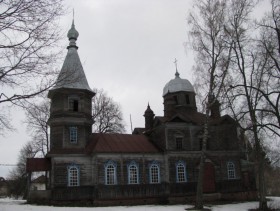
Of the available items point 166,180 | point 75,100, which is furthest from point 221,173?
point 75,100

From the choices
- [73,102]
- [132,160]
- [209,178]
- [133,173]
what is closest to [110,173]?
[133,173]

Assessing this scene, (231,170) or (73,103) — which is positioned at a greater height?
(73,103)

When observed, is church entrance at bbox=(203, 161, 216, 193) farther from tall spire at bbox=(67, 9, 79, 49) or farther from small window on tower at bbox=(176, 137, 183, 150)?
tall spire at bbox=(67, 9, 79, 49)

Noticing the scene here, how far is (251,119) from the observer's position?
845 inches

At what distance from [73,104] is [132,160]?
265 inches

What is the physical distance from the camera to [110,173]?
2831cm

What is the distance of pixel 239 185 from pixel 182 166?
5.71 meters

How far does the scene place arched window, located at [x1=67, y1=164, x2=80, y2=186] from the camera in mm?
27431

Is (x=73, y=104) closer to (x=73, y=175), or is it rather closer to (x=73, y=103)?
(x=73, y=103)

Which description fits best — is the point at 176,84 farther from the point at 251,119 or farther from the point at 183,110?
the point at 251,119

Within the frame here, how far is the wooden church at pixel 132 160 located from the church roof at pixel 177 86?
13.1 feet

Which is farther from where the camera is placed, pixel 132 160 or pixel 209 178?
pixel 209 178

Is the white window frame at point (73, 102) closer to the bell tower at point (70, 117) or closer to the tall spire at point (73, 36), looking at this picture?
the bell tower at point (70, 117)

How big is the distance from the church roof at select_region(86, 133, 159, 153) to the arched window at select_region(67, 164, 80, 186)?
1812 millimetres
